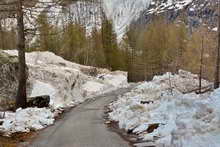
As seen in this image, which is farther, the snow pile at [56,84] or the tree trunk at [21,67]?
the snow pile at [56,84]

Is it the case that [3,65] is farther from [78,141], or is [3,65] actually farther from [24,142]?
[78,141]

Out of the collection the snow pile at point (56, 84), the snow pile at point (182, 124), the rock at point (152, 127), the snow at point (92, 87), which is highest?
the snow pile at point (182, 124)

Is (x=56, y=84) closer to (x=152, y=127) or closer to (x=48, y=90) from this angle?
(x=48, y=90)

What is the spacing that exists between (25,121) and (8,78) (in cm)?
798

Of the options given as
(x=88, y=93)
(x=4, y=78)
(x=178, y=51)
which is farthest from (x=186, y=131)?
(x=178, y=51)

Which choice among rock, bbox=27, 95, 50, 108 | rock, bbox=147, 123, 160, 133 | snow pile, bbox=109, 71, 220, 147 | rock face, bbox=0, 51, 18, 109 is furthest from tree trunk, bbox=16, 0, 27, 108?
rock, bbox=147, 123, 160, 133

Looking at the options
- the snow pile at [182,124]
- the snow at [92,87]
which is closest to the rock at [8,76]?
the snow pile at [182,124]

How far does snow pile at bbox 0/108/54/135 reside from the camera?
13.3m

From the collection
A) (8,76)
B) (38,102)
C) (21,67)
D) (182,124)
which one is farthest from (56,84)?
(182,124)

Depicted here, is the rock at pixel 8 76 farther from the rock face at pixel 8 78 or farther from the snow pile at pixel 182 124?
the snow pile at pixel 182 124

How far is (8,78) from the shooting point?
856 inches

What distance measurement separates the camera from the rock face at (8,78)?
20.6 meters

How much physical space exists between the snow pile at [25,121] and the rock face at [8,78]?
4.34 m

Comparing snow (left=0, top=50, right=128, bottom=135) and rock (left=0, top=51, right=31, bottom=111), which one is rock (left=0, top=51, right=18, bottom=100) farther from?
snow (left=0, top=50, right=128, bottom=135)
